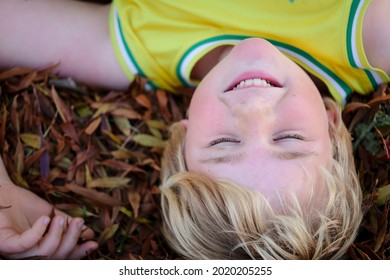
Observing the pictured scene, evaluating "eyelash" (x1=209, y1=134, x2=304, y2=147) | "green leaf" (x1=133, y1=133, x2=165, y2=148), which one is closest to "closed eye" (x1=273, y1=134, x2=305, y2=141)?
"eyelash" (x1=209, y1=134, x2=304, y2=147)

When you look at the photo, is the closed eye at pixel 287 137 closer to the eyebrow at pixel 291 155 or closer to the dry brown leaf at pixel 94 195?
the eyebrow at pixel 291 155

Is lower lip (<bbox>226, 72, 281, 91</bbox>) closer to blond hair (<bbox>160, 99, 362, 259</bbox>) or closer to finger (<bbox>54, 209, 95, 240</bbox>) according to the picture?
blond hair (<bbox>160, 99, 362, 259</bbox>)

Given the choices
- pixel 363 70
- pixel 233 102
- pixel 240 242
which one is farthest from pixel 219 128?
pixel 363 70

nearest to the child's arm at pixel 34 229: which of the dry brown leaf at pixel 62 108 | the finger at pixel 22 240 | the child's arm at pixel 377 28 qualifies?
the finger at pixel 22 240

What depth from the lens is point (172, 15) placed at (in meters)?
0.97

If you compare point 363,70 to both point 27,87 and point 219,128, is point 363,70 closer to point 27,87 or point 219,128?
point 219,128

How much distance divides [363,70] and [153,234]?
436 millimetres

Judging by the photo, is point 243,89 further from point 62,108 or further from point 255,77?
point 62,108

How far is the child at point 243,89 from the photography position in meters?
0.80

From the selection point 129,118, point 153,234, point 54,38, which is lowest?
point 153,234

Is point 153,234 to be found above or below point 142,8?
below

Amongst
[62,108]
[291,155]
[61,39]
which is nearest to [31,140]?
[62,108]

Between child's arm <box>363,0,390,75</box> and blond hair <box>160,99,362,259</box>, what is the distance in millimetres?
154

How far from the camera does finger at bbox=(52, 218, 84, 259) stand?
84cm
